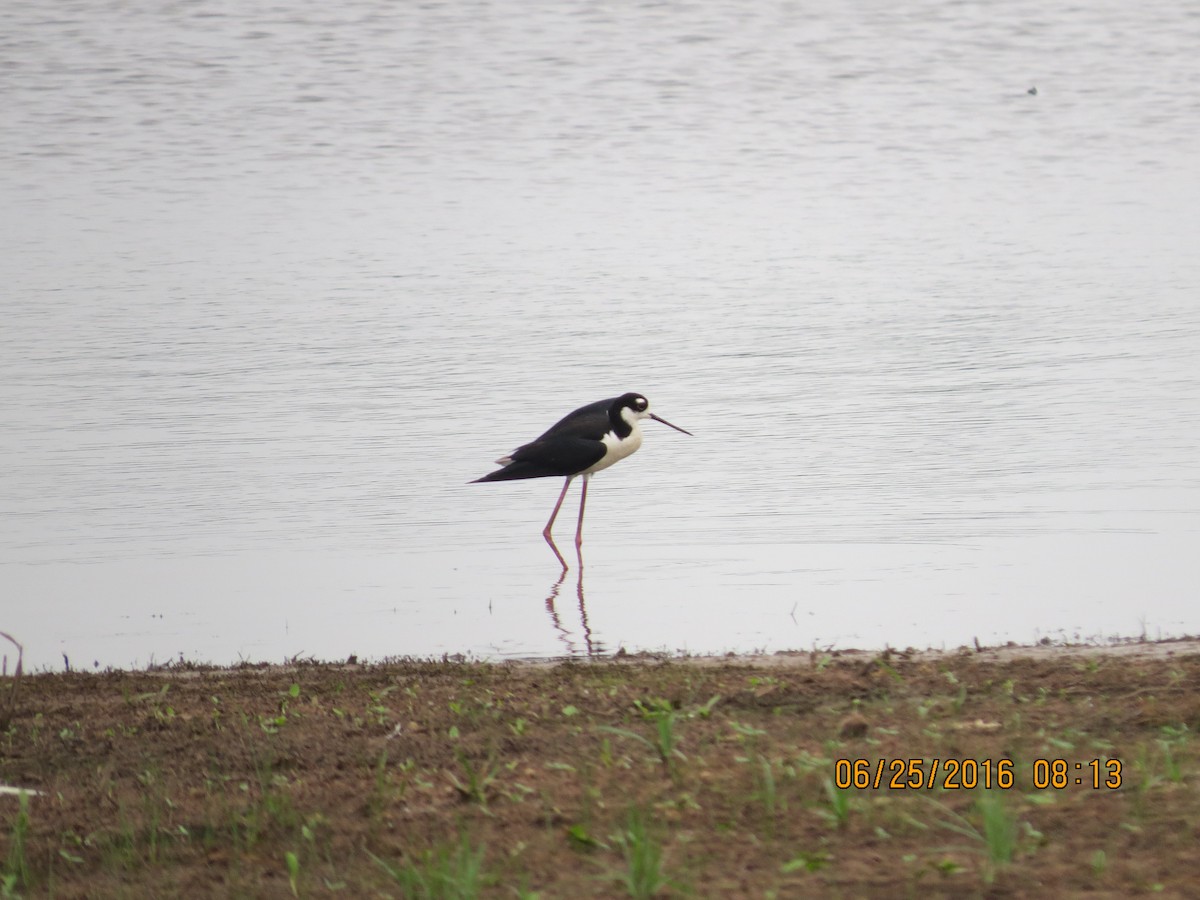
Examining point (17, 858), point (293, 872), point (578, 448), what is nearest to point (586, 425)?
point (578, 448)

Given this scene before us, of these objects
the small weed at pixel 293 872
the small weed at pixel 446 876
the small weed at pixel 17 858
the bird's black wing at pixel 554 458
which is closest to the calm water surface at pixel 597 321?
the bird's black wing at pixel 554 458

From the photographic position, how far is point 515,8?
41219 millimetres

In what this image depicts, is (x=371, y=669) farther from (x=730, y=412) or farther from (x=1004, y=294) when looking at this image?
(x=1004, y=294)

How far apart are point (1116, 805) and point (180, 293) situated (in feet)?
58.2

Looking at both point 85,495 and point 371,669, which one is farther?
point 85,495

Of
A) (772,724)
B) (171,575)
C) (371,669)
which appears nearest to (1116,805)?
(772,724)

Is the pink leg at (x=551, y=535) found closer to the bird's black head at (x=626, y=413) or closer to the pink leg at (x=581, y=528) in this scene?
the pink leg at (x=581, y=528)

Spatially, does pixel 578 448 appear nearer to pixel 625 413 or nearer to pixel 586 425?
pixel 586 425

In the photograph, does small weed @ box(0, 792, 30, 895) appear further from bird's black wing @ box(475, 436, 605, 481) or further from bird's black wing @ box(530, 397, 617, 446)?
bird's black wing @ box(530, 397, 617, 446)
